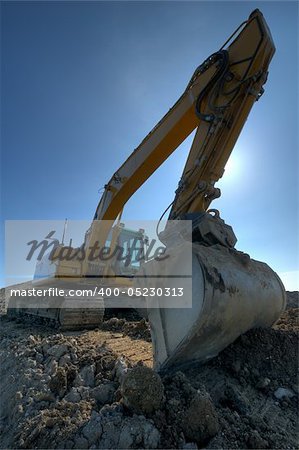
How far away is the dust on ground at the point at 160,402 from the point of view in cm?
202

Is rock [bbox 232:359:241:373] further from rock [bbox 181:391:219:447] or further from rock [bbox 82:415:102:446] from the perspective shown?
rock [bbox 82:415:102:446]

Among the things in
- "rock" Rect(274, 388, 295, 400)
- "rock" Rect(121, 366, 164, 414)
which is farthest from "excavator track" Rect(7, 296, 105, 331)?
"rock" Rect(274, 388, 295, 400)

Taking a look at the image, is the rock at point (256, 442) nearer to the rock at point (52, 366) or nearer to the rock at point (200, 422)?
the rock at point (200, 422)

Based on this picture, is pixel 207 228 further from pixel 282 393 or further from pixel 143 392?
pixel 143 392

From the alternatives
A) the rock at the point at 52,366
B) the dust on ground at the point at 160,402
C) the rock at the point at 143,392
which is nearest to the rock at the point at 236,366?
the dust on ground at the point at 160,402

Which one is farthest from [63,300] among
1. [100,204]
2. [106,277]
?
[100,204]

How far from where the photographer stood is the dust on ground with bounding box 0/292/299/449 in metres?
2.02

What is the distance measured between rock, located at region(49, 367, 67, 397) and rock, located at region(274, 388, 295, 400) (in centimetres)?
194

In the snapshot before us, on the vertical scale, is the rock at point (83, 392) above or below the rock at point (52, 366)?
below

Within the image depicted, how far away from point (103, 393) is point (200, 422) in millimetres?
941

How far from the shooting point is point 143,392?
2180mm

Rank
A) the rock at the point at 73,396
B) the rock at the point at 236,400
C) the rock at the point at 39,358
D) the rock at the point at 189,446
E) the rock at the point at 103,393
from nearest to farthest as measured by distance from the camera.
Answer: the rock at the point at 189,446, the rock at the point at 236,400, the rock at the point at 103,393, the rock at the point at 73,396, the rock at the point at 39,358

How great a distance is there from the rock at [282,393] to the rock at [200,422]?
0.87 meters

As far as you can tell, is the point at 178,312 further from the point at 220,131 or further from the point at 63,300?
the point at 63,300
